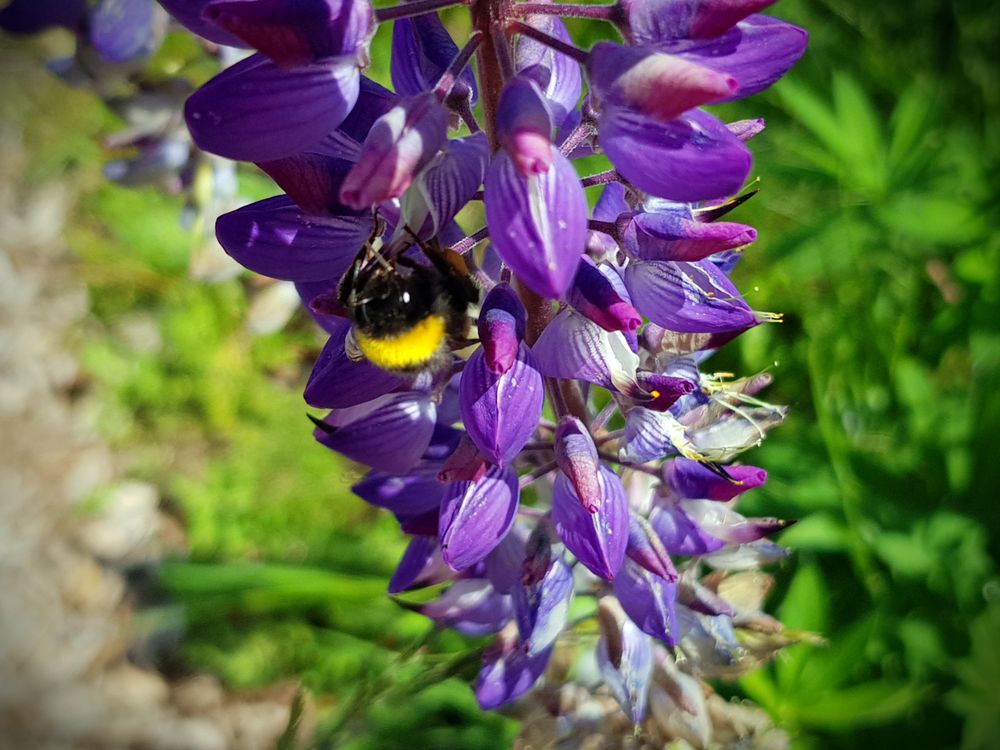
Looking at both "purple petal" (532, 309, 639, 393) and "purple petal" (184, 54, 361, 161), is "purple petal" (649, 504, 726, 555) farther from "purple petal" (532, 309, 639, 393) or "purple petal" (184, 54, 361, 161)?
"purple petal" (184, 54, 361, 161)

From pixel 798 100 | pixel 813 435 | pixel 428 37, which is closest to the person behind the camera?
pixel 428 37

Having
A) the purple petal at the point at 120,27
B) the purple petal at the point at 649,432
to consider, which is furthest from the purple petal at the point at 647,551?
the purple petal at the point at 120,27

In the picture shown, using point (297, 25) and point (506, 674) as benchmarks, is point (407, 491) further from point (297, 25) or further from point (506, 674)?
point (297, 25)

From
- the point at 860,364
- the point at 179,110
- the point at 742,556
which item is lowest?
the point at 860,364

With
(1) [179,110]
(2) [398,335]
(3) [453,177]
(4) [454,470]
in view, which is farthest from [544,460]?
(1) [179,110]

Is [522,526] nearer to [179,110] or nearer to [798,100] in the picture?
[179,110]

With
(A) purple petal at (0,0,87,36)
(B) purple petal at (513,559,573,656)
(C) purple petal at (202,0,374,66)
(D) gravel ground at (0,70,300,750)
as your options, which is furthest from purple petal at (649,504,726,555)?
(D) gravel ground at (0,70,300,750)

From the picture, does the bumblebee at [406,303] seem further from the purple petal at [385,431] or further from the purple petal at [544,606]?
the purple petal at [544,606]
